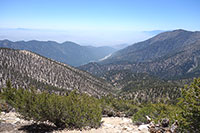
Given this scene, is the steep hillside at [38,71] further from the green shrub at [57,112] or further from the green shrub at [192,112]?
the green shrub at [192,112]

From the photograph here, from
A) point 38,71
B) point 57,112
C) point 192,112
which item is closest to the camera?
point 192,112

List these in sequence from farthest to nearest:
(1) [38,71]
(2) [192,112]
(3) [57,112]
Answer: (1) [38,71] → (3) [57,112] → (2) [192,112]

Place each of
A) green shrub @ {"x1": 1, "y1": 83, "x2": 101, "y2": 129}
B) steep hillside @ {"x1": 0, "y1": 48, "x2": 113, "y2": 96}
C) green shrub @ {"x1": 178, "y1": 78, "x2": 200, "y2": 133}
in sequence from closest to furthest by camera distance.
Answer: green shrub @ {"x1": 178, "y1": 78, "x2": 200, "y2": 133} < green shrub @ {"x1": 1, "y1": 83, "x2": 101, "y2": 129} < steep hillside @ {"x1": 0, "y1": 48, "x2": 113, "y2": 96}

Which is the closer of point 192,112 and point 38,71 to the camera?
point 192,112

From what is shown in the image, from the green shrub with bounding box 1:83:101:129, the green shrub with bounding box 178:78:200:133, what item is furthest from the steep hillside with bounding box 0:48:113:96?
the green shrub with bounding box 178:78:200:133

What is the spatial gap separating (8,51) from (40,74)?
1528 inches

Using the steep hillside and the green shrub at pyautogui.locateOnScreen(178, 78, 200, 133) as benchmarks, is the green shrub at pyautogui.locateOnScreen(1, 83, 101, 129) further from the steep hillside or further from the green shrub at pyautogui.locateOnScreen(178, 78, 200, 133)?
the steep hillside

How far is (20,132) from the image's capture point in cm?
1750

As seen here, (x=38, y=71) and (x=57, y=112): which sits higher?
(x=57, y=112)

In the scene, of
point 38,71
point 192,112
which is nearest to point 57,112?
point 192,112

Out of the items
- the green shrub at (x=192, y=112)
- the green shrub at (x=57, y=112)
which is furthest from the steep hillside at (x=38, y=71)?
the green shrub at (x=192, y=112)

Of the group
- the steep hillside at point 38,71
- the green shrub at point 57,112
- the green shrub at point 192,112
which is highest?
the green shrub at point 192,112

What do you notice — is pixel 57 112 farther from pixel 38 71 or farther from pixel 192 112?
pixel 38 71

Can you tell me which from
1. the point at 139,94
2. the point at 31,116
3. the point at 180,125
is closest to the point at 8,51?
the point at 139,94
